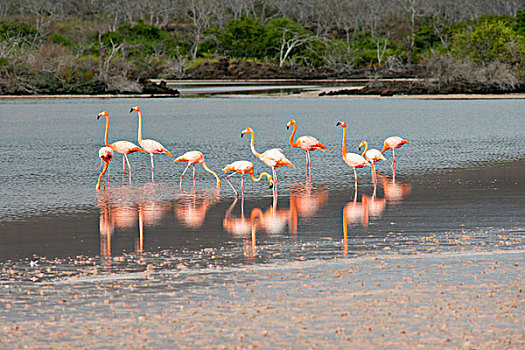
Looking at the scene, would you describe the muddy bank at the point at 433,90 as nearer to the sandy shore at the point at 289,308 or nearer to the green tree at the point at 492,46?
the green tree at the point at 492,46

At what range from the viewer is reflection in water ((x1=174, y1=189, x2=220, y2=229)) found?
34.0ft

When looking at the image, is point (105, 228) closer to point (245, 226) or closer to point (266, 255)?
point (245, 226)

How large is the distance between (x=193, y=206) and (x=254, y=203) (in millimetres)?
855

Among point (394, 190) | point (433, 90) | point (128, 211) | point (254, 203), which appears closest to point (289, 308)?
point (128, 211)

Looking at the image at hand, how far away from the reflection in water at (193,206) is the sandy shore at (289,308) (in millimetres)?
2631

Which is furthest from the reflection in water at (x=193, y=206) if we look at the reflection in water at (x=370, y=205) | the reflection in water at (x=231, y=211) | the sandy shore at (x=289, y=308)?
the sandy shore at (x=289, y=308)

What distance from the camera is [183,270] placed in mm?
7770

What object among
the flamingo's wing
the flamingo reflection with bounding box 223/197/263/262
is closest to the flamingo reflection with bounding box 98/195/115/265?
the flamingo reflection with bounding box 223/197/263/262

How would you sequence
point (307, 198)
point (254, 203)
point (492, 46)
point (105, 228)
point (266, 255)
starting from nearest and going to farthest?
point (266, 255) < point (105, 228) < point (254, 203) < point (307, 198) < point (492, 46)

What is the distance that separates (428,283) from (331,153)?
11461 mm

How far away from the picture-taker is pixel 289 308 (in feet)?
21.4

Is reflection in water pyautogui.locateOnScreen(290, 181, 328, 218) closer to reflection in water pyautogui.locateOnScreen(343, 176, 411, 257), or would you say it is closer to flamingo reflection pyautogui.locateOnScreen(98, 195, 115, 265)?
reflection in water pyautogui.locateOnScreen(343, 176, 411, 257)

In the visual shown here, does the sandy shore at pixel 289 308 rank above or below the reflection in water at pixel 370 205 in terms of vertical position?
below

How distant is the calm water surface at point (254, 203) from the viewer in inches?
Answer: 344
